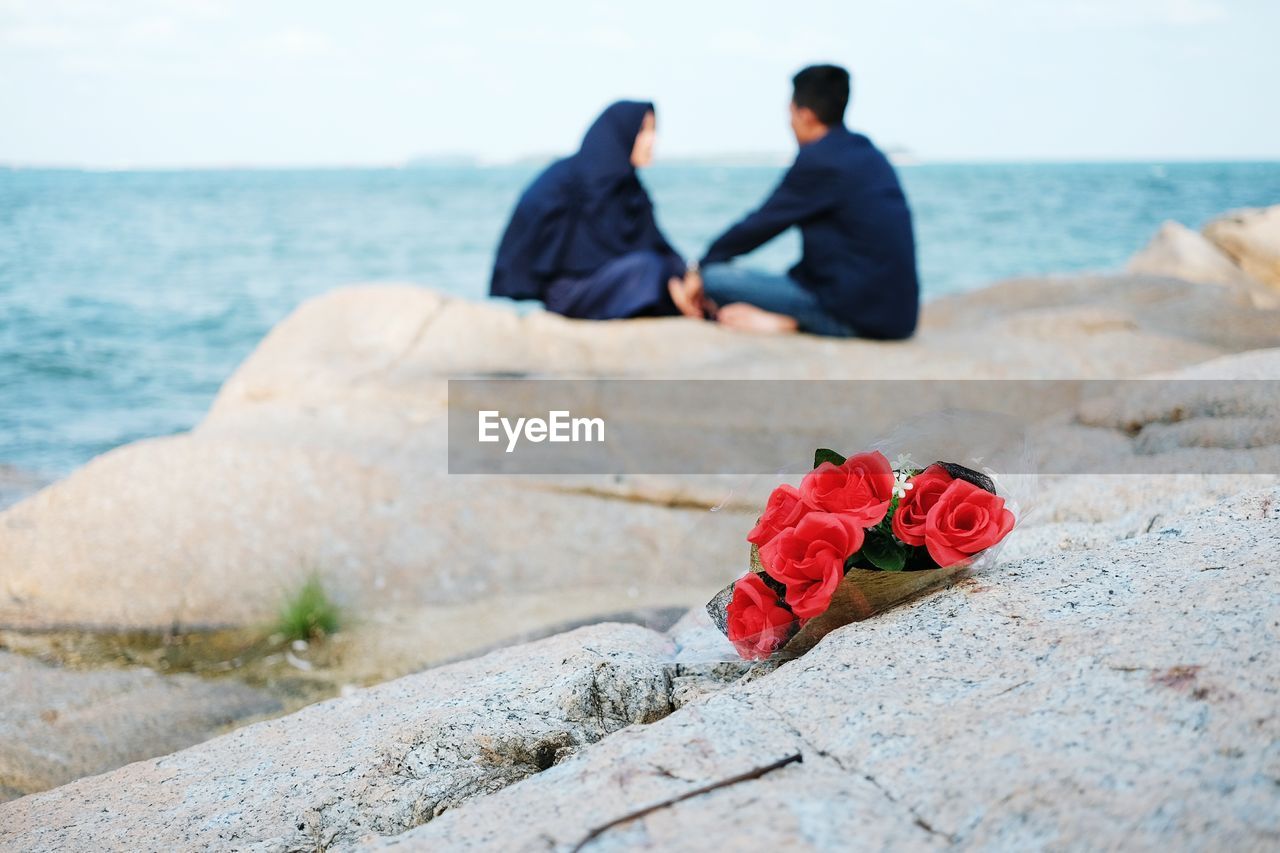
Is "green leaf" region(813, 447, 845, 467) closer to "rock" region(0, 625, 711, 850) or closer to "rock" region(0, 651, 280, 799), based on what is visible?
"rock" region(0, 625, 711, 850)

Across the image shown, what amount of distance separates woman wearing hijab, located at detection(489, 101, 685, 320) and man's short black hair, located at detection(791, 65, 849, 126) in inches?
43.9

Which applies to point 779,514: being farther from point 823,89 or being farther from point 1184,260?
point 1184,260

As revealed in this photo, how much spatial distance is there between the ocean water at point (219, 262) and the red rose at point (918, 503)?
6074 mm

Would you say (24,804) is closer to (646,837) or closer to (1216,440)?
(646,837)

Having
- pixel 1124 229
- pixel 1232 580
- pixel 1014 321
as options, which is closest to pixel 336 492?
pixel 1232 580

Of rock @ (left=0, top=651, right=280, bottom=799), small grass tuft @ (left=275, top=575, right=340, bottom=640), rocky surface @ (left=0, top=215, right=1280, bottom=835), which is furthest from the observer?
small grass tuft @ (left=275, top=575, right=340, bottom=640)

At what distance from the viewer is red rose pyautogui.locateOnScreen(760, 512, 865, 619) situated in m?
1.75

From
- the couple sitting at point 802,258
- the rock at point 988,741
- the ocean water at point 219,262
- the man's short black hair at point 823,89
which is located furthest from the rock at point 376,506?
the ocean water at point 219,262

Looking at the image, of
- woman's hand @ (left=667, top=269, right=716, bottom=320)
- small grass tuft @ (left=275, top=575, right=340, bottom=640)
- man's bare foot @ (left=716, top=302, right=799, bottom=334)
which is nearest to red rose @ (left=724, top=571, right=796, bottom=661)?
small grass tuft @ (left=275, top=575, right=340, bottom=640)

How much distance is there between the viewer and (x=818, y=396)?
518 cm

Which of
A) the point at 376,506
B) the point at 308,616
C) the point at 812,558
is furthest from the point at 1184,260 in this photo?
the point at 812,558

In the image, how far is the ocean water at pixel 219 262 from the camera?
9.02m

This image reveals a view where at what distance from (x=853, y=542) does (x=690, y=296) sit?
4.50 metres

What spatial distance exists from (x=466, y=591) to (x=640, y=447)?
1.15 meters
